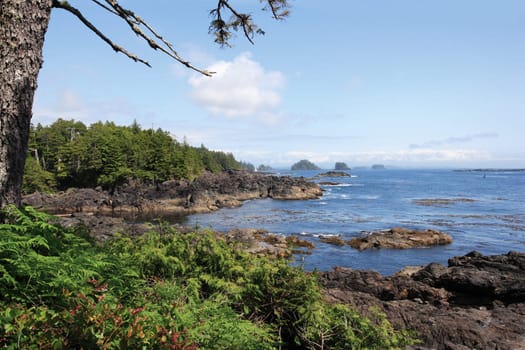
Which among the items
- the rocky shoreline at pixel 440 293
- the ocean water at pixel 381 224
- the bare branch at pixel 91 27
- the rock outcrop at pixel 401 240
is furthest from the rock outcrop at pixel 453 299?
the rock outcrop at pixel 401 240

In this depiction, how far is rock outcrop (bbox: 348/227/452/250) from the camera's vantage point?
28172mm

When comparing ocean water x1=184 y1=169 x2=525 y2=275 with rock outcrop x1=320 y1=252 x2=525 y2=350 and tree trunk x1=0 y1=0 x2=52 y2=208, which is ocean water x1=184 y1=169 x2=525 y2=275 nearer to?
rock outcrop x1=320 y1=252 x2=525 y2=350

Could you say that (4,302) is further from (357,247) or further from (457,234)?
(457,234)

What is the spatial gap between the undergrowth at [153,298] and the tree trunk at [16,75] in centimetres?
54

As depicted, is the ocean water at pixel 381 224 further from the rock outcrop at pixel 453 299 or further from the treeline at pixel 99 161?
the treeline at pixel 99 161

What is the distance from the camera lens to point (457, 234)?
33750 mm

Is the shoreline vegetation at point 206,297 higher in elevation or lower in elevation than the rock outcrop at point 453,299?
higher

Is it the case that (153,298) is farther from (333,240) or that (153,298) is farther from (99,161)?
(99,161)

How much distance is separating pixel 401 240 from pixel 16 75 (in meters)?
30.2

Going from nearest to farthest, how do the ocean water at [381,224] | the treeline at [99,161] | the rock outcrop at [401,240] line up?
the ocean water at [381,224] < the rock outcrop at [401,240] < the treeline at [99,161]

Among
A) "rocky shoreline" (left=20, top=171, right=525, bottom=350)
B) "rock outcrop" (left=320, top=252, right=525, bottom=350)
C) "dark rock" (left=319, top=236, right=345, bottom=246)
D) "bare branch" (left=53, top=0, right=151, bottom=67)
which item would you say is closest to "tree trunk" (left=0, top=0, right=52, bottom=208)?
"bare branch" (left=53, top=0, right=151, bottom=67)

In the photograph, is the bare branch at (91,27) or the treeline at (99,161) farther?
the treeline at (99,161)

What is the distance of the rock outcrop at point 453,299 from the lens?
274 inches

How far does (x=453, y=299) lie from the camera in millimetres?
14000
